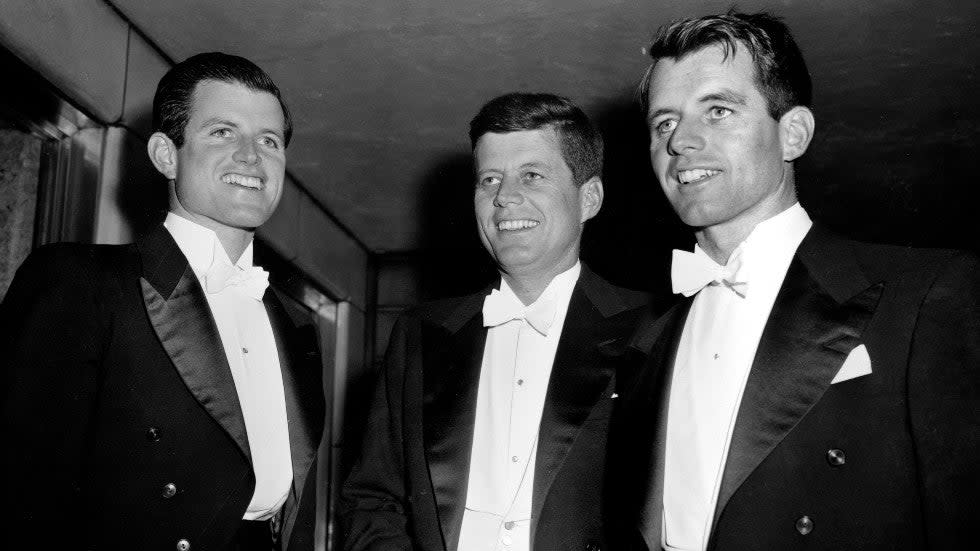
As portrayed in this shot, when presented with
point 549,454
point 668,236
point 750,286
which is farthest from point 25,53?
point 668,236

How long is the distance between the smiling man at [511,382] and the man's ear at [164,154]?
0.80 m

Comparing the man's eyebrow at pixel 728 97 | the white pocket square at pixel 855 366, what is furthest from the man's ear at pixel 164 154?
the white pocket square at pixel 855 366

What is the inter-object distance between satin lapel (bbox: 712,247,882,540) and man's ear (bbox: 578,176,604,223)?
1.11 meters

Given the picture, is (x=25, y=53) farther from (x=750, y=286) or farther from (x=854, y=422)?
(x=854, y=422)

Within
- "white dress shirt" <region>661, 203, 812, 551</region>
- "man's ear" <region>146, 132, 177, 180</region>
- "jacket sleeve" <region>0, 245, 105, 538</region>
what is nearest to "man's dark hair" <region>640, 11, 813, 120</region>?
"white dress shirt" <region>661, 203, 812, 551</region>

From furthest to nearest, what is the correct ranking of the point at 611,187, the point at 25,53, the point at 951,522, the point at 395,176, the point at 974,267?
1. the point at 611,187
2. the point at 395,176
3. the point at 25,53
4. the point at 974,267
5. the point at 951,522

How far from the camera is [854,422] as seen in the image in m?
1.88

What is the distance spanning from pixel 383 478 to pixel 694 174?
48.1 inches

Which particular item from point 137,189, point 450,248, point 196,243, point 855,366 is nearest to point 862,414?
point 855,366

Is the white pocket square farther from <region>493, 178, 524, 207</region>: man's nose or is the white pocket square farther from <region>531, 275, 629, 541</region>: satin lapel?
<region>493, 178, 524, 207</region>: man's nose

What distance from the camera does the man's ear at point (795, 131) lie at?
7.63 feet

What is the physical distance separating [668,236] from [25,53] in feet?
16.3

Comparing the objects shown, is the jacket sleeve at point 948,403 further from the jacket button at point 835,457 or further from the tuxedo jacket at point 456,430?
the tuxedo jacket at point 456,430

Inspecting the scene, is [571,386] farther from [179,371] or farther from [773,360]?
[179,371]
